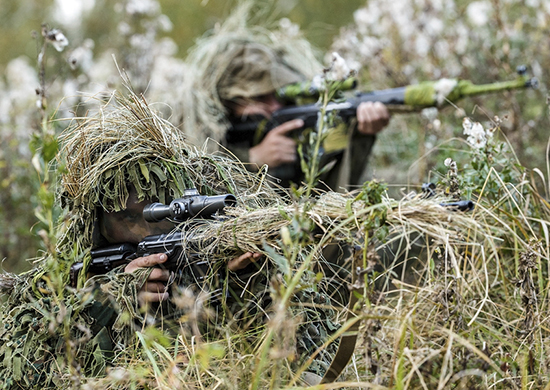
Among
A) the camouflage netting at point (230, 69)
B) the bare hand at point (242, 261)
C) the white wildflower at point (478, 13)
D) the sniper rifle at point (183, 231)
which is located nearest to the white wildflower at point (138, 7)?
the camouflage netting at point (230, 69)

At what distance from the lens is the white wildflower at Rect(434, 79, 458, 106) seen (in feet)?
10.2

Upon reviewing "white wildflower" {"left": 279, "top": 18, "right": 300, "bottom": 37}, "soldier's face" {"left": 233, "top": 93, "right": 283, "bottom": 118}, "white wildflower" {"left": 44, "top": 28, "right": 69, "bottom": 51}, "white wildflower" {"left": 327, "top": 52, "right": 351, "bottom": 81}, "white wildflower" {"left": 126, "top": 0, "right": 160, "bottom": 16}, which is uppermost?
"white wildflower" {"left": 126, "top": 0, "right": 160, "bottom": 16}

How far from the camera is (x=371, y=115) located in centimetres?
336

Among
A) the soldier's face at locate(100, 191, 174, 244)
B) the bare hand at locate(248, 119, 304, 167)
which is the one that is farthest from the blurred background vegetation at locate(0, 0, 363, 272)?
the bare hand at locate(248, 119, 304, 167)

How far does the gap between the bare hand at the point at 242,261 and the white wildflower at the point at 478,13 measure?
4.55 metres

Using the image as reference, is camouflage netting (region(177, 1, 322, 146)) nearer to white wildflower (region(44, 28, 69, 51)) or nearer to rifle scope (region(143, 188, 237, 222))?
white wildflower (region(44, 28, 69, 51))

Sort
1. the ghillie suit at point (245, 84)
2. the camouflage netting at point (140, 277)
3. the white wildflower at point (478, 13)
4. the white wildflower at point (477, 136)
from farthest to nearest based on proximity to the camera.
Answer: the white wildflower at point (478, 13), the ghillie suit at point (245, 84), the white wildflower at point (477, 136), the camouflage netting at point (140, 277)

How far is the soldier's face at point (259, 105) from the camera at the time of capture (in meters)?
3.83

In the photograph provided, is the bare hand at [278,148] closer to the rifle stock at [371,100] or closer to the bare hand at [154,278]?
the rifle stock at [371,100]

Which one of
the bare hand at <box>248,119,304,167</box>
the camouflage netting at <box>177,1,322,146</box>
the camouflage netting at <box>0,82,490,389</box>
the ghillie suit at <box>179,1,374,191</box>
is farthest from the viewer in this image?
the camouflage netting at <box>177,1,322,146</box>

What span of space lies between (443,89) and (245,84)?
4.56 feet

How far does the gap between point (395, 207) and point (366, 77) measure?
4.29m

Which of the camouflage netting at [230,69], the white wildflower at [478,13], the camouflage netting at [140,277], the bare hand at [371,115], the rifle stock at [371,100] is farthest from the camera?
the white wildflower at [478,13]

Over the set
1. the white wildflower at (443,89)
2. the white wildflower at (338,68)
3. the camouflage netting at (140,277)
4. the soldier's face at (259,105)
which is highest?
the white wildflower at (338,68)
